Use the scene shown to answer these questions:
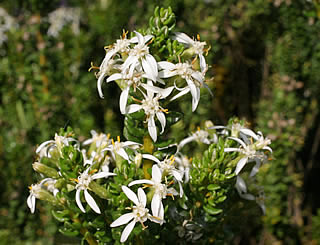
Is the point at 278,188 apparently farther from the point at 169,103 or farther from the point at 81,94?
the point at 169,103


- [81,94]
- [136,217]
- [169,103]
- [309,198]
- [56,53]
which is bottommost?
[309,198]

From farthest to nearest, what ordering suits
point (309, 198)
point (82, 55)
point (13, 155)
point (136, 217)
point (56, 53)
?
point (309, 198) → point (82, 55) → point (56, 53) → point (13, 155) → point (136, 217)

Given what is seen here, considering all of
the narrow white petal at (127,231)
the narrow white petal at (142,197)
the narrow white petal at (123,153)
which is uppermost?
the narrow white petal at (123,153)

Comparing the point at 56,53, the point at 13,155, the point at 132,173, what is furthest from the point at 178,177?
the point at 56,53

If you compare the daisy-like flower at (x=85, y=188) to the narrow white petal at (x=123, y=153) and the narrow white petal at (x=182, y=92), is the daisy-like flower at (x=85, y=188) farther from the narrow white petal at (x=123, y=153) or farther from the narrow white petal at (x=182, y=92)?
the narrow white petal at (x=182, y=92)

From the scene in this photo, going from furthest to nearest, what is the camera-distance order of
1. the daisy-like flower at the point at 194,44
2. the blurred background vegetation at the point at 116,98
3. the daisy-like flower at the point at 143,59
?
the blurred background vegetation at the point at 116,98 → the daisy-like flower at the point at 194,44 → the daisy-like flower at the point at 143,59

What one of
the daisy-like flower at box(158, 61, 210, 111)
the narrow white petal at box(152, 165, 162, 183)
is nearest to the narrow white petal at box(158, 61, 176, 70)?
the daisy-like flower at box(158, 61, 210, 111)

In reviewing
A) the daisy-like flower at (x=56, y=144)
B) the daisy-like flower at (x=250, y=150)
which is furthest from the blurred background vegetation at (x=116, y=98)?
the daisy-like flower at (x=56, y=144)

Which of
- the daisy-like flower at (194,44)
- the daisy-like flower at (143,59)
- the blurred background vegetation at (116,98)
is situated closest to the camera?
the daisy-like flower at (143,59)

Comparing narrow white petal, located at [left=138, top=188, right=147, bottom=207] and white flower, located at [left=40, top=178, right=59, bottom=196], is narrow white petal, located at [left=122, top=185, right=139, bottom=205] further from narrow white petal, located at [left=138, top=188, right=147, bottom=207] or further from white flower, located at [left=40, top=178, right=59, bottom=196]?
white flower, located at [left=40, top=178, right=59, bottom=196]
